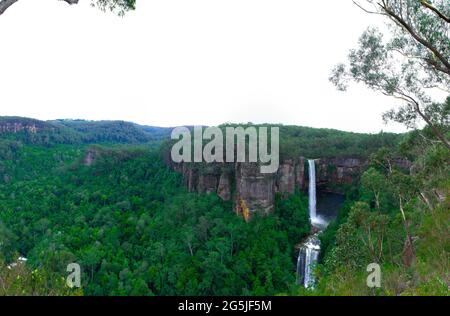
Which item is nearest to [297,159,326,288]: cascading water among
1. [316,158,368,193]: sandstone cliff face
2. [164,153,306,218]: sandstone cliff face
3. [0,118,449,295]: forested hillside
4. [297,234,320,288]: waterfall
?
[297,234,320,288]: waterfall

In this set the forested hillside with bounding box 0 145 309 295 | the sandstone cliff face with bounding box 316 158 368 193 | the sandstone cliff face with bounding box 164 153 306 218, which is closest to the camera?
the forested hillside with bounding box 0 145 309 295

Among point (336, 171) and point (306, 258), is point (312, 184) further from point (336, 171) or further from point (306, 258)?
point (306, 258)

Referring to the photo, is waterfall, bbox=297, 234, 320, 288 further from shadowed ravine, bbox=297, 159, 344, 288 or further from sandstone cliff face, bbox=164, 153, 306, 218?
sandstone cliff face, bbox=164, 153, 306, 218

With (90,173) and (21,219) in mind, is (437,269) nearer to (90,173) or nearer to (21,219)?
(21,219)

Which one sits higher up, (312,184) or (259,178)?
(259,178)

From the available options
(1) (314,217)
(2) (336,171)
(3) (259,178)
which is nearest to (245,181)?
(3) (259,178)

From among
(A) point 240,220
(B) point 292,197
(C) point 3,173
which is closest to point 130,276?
(A) point 240,220

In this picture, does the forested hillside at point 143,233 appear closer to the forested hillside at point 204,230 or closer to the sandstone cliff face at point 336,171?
the forested hillside at point 204,230

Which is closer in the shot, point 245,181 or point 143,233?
point 143,233

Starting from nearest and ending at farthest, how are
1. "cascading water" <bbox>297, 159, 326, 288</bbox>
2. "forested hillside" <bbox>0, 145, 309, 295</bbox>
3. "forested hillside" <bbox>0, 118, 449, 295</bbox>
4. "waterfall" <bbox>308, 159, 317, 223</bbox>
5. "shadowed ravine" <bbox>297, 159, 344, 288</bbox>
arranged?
"forested hillside" <bbox>0, 118, 449, 295</bbox>, "forested hillside" <bbox>0, 145, 309, 295</bbox>, "cascading water" <bbox>297, 159, 326, 288</bbox>, "shadowed ravine" <bbox>297, 159, 344, 288</bbox>, "waterfall" <bbox>308, 159, 317, 223</bbox>

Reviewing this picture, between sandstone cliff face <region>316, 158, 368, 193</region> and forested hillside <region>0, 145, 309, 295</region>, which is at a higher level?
sandstone cliff face <region>316, 158, 368, 193</region>

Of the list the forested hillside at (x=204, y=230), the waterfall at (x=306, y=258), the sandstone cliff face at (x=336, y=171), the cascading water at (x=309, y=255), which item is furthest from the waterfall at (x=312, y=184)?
the waterfall at (x=306, y=258)

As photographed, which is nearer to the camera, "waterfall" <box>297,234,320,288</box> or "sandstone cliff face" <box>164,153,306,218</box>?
"waterfall" <box>297,234,320,288</box>
